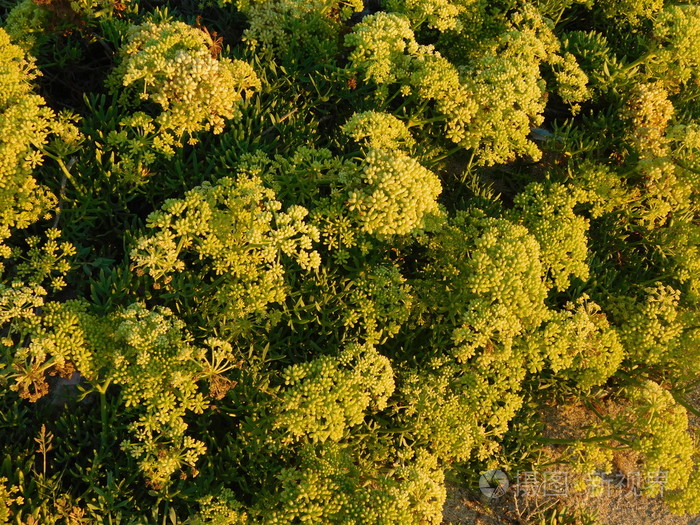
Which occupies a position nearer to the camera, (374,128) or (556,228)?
(374,128)

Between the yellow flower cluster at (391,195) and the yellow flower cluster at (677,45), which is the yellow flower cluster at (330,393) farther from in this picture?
the yellow flower cluster at (677,45)

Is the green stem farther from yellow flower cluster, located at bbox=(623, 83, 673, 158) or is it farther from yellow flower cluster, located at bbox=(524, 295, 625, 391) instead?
yellow flower cluster, located at bbox=(623, 83, 673, 158)

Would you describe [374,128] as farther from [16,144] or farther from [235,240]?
[16,144]

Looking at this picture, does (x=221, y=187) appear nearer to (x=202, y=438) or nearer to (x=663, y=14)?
(x=202, y=438)

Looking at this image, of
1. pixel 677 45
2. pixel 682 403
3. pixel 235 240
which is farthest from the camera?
pixel 677 45

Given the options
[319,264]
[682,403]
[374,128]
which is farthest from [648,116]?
[319,264]

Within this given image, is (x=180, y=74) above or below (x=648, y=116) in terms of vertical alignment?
above

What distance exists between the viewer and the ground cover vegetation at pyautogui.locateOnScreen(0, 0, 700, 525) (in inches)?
156

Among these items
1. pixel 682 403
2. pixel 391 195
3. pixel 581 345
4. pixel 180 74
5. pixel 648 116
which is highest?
pixel 180 74

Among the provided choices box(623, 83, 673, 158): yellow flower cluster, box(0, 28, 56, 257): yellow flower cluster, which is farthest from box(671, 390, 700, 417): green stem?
box(0, 28, 56, 257): yellow flower cluster

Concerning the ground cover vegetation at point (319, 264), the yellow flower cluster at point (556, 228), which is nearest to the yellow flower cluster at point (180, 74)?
the ground cover vegetation at point (319, 264)

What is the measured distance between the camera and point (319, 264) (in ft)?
14.8

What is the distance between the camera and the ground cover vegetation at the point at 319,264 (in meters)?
3.96

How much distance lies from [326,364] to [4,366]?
2143 mm
